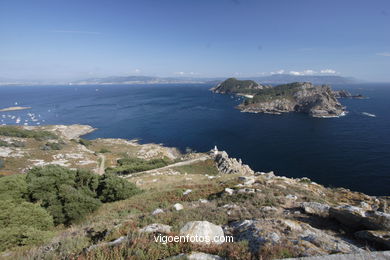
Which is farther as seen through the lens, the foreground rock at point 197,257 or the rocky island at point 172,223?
the rocky island at point 172,223

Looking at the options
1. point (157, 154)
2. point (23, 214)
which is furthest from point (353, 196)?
point (157, 154)

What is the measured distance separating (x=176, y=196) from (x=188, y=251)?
1068 cm

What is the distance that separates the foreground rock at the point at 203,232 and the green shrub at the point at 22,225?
705 centimetres

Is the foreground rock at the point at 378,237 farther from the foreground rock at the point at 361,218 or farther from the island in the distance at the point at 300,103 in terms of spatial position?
the island in the distance at the point at 300,103

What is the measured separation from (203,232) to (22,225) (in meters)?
9.30

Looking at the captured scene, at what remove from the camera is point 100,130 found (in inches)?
3974

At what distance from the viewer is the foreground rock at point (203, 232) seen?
6521mm

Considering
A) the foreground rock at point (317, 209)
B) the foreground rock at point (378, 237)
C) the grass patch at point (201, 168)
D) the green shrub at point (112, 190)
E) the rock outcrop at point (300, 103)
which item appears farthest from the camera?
the rock outcrop at point (300, 103)

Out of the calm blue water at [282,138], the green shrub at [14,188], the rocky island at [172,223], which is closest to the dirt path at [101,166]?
the rocky island at [172,223]

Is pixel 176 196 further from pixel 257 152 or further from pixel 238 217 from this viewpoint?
pixel 257 152

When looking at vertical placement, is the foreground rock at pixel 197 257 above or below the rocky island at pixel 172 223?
above

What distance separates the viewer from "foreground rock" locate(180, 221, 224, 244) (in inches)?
257

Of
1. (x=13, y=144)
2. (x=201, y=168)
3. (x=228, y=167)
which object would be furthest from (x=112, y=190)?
(x=13, y=144)

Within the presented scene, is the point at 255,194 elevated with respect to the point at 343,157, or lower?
elevated
